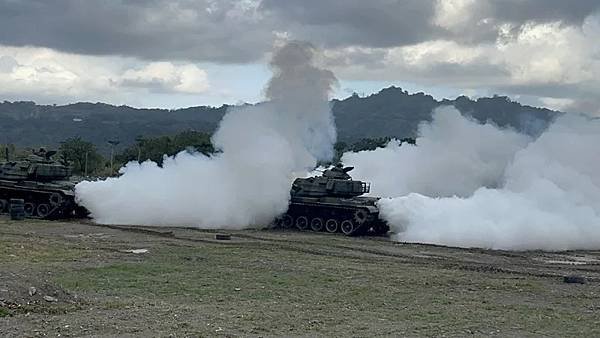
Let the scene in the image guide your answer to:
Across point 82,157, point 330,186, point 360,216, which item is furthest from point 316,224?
point 82,157

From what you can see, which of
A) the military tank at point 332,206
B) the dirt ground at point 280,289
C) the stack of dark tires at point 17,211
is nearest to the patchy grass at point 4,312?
the dirt ground at point 280,289

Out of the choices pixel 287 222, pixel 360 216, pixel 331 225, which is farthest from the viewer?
pixel 287 222

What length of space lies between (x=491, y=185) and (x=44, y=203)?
21.9 meters

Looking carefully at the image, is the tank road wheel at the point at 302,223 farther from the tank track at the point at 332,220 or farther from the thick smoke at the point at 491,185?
the thick smoke at the point at 491,185

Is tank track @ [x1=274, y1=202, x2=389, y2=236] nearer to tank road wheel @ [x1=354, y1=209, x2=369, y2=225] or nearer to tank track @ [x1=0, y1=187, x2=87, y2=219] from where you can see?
→ tank road wheel @ [x1=354, y1=209, x2=369, y2=225]

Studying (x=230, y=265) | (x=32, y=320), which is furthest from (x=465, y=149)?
(x=32, y=320)

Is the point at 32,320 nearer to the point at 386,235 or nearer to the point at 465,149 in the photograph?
the point at 386,235

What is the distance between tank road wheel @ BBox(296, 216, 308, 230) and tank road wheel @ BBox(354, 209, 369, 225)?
9.60ft

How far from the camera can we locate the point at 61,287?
1612cm

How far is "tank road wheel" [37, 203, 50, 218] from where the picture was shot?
37.9 meters

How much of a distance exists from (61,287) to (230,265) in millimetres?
6132

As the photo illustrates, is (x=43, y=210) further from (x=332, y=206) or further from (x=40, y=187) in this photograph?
(x=332, y=206)

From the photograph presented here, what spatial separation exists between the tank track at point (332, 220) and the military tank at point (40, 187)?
30.3 ft

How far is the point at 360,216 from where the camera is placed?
112 feet
